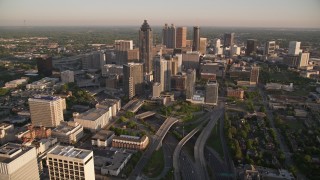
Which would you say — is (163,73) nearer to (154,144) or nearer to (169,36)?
(154,144)

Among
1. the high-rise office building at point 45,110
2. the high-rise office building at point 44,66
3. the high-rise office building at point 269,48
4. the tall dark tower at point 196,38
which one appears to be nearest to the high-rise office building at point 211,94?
the high-rise office building at point 45,110

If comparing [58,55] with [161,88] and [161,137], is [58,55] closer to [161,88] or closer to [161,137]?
[161,88]

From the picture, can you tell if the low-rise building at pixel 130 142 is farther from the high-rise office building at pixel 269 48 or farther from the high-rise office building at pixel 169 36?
the high-rise office building at pixel 269 48

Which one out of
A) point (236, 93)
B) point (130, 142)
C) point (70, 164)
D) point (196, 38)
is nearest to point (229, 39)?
point (196, 38)

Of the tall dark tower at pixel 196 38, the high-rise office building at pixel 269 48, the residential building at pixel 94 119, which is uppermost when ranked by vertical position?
the tall dark tower at pixel 196 38

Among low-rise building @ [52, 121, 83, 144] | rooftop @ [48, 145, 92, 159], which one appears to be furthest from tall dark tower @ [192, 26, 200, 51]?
rooftop @ [48, 145, 92, 159]


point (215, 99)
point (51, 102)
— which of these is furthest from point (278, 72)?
point (51, 102)
